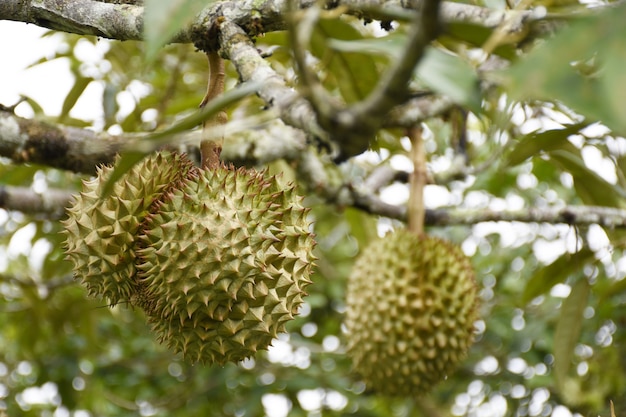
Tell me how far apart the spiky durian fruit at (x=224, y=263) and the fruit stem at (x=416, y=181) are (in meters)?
0.69

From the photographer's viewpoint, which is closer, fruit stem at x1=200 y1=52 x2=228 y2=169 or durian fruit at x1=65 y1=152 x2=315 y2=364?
durian fruit at x1=65 y1=152 x2=315 y2=364

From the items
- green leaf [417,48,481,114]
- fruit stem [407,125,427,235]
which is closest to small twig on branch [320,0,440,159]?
green leaf [417,48,481,114]

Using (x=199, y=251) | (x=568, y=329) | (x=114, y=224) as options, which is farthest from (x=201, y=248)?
(x=568, y=329)

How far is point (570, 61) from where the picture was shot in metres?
0.68

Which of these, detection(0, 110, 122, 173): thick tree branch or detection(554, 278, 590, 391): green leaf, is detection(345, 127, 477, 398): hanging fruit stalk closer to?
detection(554, 278, 590, 391): green leaf

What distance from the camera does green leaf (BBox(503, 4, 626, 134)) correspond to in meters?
0.65

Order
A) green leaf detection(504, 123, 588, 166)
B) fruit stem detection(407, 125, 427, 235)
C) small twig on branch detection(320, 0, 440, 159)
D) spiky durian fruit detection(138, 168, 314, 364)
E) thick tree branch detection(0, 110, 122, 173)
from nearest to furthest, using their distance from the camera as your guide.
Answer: small twig on branch detection(320, 0, 440, 159), spiky durian fruit detection(138, 168, 314, 364), green leaf detection(504, 123, 588, 166), thick tree branch detection(0, 110, 122, 173), fruit stem detection(407, 125, 427, 235)

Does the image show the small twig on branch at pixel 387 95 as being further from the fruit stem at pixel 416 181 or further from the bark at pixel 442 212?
the bark at pixel 442 212

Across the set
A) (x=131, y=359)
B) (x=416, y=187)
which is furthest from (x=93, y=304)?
(x=416, y=187)

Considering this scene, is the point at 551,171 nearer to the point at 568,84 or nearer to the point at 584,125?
the point at 584,125

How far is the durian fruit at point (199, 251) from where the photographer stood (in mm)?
1320

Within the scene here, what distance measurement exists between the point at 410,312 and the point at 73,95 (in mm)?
1420

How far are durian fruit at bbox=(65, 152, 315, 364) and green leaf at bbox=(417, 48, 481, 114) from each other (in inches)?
23.4

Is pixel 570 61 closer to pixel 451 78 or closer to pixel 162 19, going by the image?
pixel 451 78
